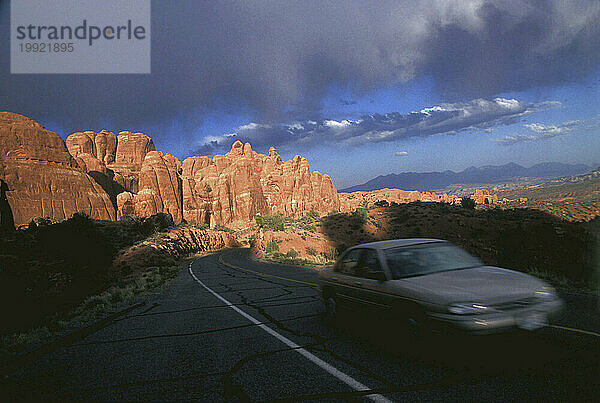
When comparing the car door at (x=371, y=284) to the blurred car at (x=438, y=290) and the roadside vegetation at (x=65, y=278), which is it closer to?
the blurred car at (x=438, y=290)

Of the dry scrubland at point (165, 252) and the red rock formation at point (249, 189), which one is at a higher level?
the red rock formation at point (249, 189)

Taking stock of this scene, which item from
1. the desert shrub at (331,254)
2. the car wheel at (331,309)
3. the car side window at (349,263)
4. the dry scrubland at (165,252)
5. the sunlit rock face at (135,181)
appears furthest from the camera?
the sunlit rock face at (135,181)

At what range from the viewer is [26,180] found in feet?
199

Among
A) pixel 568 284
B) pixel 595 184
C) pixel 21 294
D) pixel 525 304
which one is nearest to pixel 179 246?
pixel 21 294

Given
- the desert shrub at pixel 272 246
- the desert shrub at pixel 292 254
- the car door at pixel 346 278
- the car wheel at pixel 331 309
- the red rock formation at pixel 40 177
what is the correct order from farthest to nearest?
the red rock formation at pixel 40 177, the desert shrub at pixel 272 246, the desert shrub at pixel 292 254, the car wheel at pixel 331 309, the car door at pixel 346 278

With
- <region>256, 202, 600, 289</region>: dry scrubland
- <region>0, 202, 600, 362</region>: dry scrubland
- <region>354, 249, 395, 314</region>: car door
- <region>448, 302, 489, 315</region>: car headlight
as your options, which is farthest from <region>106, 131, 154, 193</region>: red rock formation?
<region>448, 302, 489, 315</region>: car headlight

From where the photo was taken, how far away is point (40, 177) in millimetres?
62594

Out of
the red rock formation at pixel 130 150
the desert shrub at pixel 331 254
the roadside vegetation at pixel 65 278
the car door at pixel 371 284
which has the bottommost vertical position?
the desert shrub at pixel 331 254

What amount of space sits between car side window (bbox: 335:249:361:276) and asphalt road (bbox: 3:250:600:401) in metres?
0.83

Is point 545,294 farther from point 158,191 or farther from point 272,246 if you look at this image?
point 158,191

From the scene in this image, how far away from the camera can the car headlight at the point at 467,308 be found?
13.0 feet

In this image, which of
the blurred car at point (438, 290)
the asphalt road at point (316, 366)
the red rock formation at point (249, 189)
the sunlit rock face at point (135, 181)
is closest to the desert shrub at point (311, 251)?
the asphalt road at point (316, 366)

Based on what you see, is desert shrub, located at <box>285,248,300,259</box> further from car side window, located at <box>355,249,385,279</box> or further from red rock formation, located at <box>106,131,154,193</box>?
red rock formation, located at <box>106,131,154,193</box>

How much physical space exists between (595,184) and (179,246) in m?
73.7
